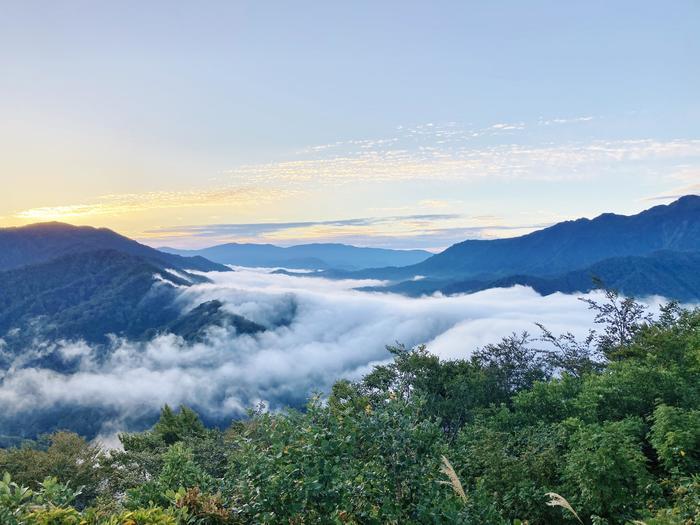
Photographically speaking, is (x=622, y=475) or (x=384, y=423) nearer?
(x=384, y=423)

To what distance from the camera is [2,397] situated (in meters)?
190

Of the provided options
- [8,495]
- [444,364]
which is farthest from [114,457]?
[8,495]

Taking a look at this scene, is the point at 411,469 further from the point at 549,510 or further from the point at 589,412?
the point at 589,412

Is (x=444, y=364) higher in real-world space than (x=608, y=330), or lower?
lower

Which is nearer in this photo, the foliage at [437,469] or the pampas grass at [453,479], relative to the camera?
the foliage at [437,469]

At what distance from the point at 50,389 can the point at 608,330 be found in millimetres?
228001

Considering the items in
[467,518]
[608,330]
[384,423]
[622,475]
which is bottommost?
[608,330]

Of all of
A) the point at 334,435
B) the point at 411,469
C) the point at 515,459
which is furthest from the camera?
the point at 515,459

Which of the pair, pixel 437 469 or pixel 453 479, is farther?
pixel 437 469

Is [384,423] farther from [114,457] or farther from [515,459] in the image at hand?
[114,457]

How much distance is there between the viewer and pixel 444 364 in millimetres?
34531

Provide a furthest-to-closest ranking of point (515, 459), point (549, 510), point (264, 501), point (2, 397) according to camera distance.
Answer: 1. point (2, 397)
2. point (515, 459)
3. point (549, 510)
4. point (264, 501)

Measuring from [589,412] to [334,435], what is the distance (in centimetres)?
1135

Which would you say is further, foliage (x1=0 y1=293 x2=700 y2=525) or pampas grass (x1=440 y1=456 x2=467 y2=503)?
pampas grass (x1=440 y1=456 x2=467 y2=503)
